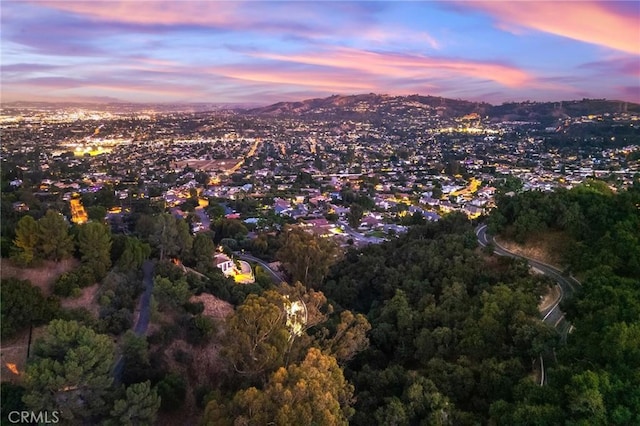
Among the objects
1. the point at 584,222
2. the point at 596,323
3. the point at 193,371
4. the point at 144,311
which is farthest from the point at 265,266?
the point at 596,323

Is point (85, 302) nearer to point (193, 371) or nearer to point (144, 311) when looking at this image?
point (144, 311)

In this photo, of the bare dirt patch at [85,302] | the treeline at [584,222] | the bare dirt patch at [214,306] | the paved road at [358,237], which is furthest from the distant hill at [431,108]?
the bare dirt patch at [85,302]

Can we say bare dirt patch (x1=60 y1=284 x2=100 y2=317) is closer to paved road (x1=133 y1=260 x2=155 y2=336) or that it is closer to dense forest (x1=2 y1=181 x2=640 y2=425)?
dense forest (x1=2 y1=181 x2=640 y2=425)

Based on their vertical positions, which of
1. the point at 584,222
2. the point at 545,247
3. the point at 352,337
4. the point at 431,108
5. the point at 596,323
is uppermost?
the point at 431,108

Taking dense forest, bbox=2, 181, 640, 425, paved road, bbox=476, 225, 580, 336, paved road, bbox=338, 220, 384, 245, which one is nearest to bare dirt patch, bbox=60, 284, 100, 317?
dense forest, bbox=2, 181, 640, 425

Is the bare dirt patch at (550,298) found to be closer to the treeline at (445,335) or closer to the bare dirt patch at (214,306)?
the treeline at (445,335)

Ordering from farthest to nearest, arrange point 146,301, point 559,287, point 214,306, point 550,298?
1. point 214,306
2. point 146,301
3. point 559,287
4. point 550,298
